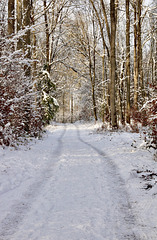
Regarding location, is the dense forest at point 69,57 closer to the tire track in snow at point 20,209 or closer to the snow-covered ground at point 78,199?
the snow-covered ground at point 78,199

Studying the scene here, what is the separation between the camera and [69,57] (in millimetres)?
24906

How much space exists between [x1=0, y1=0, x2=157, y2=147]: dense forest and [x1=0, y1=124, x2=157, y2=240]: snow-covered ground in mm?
1901

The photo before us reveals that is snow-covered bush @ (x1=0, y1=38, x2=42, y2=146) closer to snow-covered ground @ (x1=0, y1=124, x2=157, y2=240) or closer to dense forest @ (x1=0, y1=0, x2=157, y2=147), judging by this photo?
dense forest @ (x1=0, y1=0, x2=157, y2=147)

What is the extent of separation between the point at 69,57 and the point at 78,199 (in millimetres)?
22963

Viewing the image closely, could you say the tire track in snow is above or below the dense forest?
below

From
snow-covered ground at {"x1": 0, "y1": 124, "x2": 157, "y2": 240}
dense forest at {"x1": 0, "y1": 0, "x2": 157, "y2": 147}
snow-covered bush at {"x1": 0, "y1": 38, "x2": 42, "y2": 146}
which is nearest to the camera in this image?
snow-covered ground at {"x1": 0, "y1": 124, "x2": 157, "y2": 240}

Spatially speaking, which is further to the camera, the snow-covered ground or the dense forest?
the dense forest

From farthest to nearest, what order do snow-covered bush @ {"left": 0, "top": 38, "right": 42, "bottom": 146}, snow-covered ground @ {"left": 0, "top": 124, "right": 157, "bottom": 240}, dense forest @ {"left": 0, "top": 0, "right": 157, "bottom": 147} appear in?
dense forest @ {"left": 0, "top": 0, "right": 157, "bottom": 147} → snow-covered bush @ {"left": 0, "top": 38, "right": 42, "bottom": 146} → snow-covered ground @ {"left": 0, "top": 124, "right": 157, "bottom": 240}

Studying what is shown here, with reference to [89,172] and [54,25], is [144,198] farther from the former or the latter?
[54,25]

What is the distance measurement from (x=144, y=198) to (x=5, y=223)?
8.04 feet

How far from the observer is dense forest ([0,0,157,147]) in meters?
7.10

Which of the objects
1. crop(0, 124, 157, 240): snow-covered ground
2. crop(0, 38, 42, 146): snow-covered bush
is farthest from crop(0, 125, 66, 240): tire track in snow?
crop(0, 38, 42, 146): snow-covered bush

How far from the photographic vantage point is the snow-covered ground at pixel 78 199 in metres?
2.78

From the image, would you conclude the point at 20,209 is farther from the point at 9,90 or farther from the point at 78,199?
the point at 9,90
